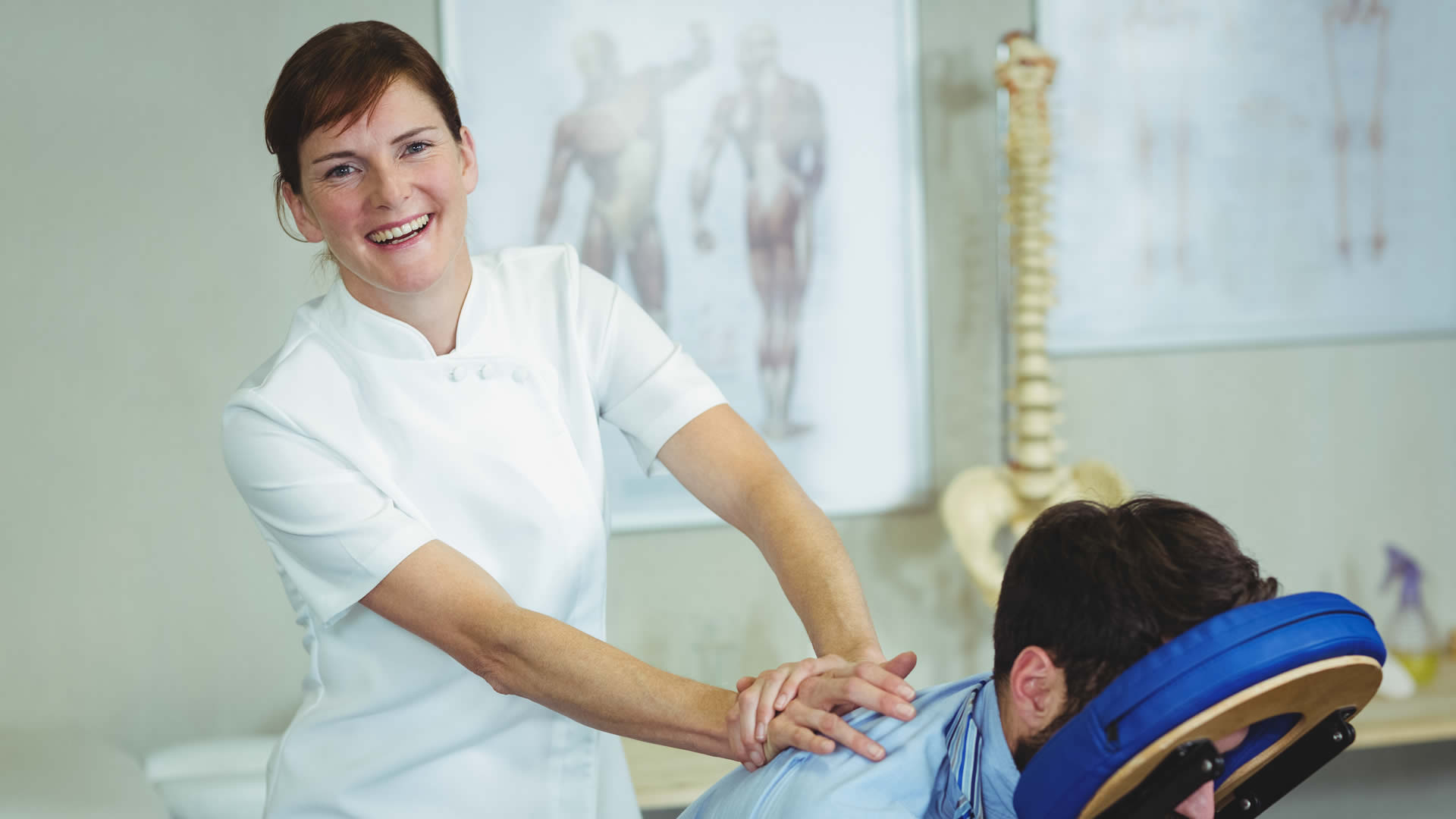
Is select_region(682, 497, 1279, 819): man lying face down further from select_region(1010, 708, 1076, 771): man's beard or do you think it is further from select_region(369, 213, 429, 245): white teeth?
select_region(369, 213, 429, 245): white teeth

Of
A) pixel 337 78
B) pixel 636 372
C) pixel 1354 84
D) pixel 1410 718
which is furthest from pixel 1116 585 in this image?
pixel 1354 84

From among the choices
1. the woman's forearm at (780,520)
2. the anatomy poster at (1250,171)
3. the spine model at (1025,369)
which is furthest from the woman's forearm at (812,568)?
the anatomy poster at (1250,171)

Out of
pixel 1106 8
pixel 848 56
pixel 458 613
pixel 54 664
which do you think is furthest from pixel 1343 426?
pixel 54 664

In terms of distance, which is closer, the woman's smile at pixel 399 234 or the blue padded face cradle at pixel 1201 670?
the blue padded face cradle at pixel 1201 670

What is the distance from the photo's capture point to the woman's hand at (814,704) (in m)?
0.94

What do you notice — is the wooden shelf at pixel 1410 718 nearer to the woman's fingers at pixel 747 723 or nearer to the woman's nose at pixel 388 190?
the woman's fingers at pixel 747 723

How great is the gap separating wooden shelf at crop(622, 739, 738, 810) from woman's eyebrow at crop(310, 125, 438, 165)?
1.37 m

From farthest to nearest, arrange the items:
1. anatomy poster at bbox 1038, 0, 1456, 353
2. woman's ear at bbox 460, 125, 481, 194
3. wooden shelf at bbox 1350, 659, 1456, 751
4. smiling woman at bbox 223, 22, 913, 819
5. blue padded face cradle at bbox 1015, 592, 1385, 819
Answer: anatomy poster at bbox 1038, 0, 1456, 353 < wooden shelf at bbox 1350, 659, 1456, 751 < woman's ear at bbox 460, 125, 481, 194 < smiling woman at bbox 223, 22, 913, 819 < blue padded face cradle at bbox 1015, 592, 1385, 819

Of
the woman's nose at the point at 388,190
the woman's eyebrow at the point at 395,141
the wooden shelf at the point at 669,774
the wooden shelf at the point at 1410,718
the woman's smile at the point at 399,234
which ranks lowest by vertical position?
the wooden shelf at the point at 1410,718

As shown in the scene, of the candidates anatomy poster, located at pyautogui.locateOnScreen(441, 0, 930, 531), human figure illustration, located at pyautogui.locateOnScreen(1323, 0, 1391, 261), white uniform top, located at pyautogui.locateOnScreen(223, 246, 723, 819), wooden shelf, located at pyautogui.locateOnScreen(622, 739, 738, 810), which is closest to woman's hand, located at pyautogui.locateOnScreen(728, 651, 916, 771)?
white uniform top, located at pyautogui.locateOnScreen(223, 246, 723, 819)

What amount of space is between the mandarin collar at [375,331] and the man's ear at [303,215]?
68 millimetres

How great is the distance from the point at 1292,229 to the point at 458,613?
2.45m

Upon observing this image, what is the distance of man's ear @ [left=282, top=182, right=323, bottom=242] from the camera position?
1.20 metres

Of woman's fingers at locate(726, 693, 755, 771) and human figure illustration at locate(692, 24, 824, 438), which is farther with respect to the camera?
human figure illustration at locate(692, 24, 824, 438)
